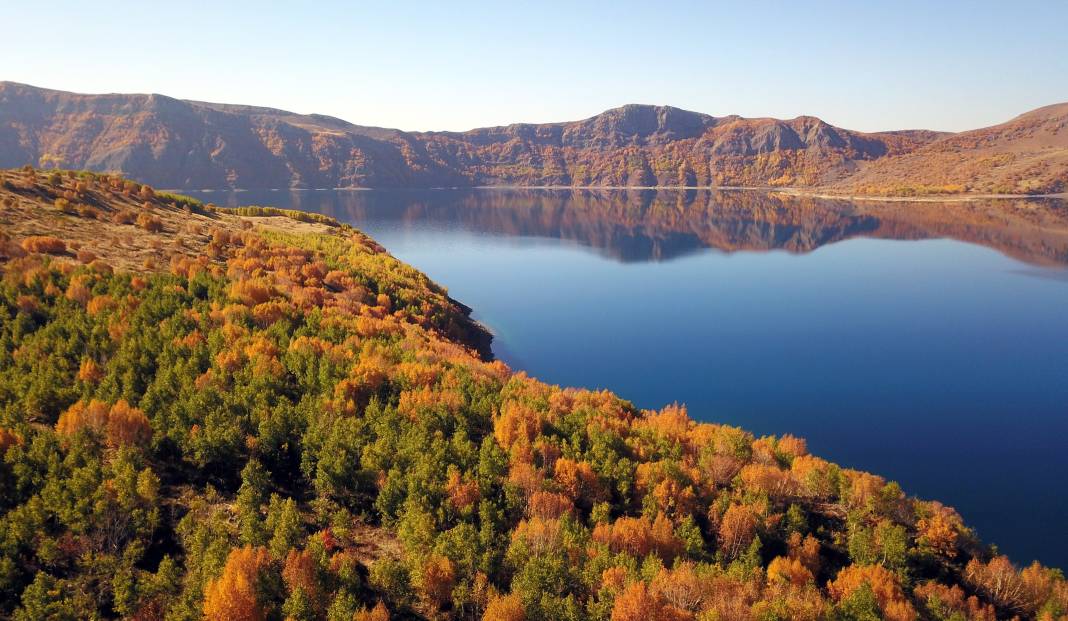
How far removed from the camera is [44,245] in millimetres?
37344

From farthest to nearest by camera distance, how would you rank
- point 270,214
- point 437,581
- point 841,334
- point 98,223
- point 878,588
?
point 270,214 < point 841,334 < point 98,223 < point 878,588 < point 437,581

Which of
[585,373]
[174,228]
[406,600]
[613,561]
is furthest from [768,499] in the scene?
[174,228]

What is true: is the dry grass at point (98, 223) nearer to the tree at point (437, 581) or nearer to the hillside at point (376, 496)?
the hillside at point (376, 496)

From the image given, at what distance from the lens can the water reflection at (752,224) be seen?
4737 inches

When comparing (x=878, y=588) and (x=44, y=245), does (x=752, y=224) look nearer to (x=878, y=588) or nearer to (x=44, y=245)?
(x=878, y=588)

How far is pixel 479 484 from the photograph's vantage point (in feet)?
73.0

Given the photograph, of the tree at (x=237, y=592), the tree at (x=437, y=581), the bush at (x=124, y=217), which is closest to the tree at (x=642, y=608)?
the tree at (x=437, y=581)

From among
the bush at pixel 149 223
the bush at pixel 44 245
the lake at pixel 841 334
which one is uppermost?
the bush at pixel 149 223

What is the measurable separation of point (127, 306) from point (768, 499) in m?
36.8

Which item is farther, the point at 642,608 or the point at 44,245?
the point at 44,245

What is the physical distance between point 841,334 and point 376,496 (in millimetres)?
58465

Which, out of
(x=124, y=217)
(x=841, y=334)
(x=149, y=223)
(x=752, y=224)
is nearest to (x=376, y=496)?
(x=149, y=223)

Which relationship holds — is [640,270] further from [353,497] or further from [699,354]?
[353,497]

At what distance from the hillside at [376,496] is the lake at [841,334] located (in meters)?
7.42
